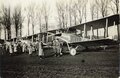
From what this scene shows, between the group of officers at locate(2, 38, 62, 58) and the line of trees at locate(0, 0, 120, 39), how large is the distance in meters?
0.48

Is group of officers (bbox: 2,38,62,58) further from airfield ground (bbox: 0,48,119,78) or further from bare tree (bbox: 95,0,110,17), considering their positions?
bare tree (bbox: 95,0,110,17)

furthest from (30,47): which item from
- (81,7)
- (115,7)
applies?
(115,7)

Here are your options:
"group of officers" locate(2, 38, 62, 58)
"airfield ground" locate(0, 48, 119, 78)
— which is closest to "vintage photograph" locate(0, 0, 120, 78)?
"airfield ground" locate(0, 48, 119, 78)

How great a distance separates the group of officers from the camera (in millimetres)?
3267

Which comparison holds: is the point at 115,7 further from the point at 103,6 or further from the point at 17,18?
the point at 17,18

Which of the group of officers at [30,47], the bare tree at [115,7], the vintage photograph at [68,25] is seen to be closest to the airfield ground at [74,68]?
the vintage photograph at [68,25]

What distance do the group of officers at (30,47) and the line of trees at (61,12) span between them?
0.48 meters

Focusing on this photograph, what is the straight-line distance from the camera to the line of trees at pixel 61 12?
2.40m

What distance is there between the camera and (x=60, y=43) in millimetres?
3406

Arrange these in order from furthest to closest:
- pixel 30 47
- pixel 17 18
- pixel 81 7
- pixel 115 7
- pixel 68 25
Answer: pixel 30 47
pixel 17 18
pixel 68 25
pixel 81 7
pixel 115 7

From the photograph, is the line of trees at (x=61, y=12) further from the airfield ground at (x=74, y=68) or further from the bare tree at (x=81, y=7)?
the airfield ground at (x=74, y=68)

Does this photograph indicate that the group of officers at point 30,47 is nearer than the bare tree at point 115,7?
No

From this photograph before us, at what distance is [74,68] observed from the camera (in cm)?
241

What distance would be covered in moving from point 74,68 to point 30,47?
146 cm
